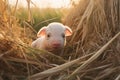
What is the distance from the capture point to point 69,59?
305cm

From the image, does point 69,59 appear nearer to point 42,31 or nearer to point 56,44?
point 56,44

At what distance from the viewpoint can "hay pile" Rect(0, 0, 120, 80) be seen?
2616 millimetres

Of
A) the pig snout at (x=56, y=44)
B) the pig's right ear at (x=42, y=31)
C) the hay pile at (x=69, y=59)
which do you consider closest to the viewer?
the hay pile at (x=69, y=59)

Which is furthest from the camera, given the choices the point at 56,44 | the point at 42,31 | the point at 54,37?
the point at 42,31

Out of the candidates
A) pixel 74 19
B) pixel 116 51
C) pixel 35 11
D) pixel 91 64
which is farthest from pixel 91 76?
pixel 35 11

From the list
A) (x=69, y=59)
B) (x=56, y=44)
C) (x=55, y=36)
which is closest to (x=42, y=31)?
(x=55, y=36)

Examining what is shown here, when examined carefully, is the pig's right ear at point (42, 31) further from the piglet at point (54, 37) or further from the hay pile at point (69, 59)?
the hay pile at point (69, 59)

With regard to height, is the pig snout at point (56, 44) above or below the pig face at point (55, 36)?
below

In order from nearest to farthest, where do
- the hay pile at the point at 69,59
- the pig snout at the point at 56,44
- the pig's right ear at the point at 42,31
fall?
the hay pile at the point at 69,59, the pig snout at the point at 56,44, the pig's right ear at the point at 42,31

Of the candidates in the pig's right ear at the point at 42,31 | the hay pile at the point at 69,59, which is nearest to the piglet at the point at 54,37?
the pig's right ear at the point at 42,31

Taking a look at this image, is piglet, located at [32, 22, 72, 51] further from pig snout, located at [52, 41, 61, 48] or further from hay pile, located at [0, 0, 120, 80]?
hay pile, located at [0, 0, 120, 80]

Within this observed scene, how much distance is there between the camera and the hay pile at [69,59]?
8.58 feet

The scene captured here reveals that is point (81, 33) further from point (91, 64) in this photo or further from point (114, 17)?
point (91, 64)

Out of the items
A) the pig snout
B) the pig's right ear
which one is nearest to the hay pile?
the pig snout
